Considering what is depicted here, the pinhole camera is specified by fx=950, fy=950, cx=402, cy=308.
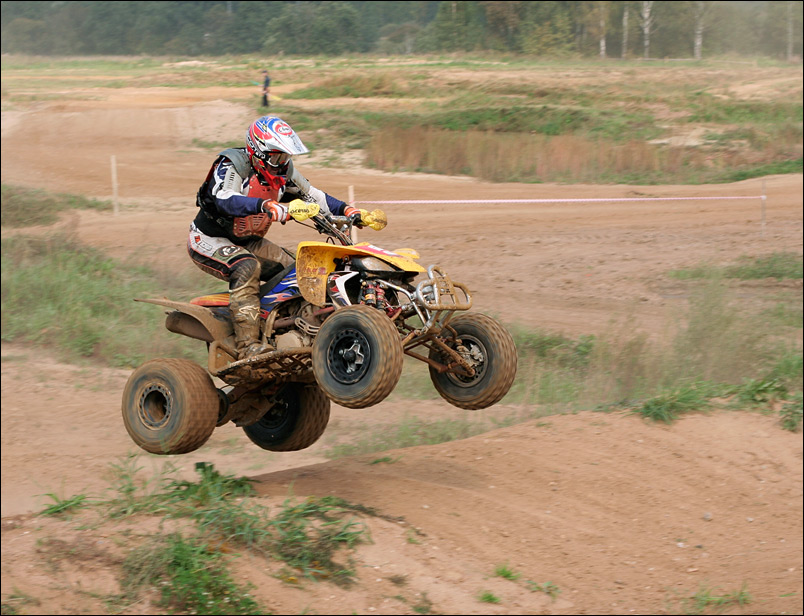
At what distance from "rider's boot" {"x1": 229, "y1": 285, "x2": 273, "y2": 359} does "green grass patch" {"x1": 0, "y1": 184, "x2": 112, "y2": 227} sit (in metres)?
14.1

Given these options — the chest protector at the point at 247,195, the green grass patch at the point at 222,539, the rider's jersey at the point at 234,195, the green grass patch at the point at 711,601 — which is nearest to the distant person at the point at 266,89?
the rider's jersey at the point at 234,195

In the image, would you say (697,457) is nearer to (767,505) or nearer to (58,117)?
(767,505)

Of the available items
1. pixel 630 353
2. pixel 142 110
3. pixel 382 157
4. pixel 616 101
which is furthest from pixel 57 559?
pixel 616 101

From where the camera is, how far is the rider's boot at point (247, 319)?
6.92m

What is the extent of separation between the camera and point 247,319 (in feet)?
22.7

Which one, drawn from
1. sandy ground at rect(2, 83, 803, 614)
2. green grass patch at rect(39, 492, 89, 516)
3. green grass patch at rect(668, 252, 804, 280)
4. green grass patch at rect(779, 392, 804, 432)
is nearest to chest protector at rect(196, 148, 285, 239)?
sandy ground at rect(2, 83, 803, 614)

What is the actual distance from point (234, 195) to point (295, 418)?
213 centimetres

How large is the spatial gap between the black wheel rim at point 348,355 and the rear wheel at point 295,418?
1.56m

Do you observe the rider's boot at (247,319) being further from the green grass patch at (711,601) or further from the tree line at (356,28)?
the tree line at (356,28)

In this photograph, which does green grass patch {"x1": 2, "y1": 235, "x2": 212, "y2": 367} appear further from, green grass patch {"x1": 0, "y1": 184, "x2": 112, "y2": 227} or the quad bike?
the quad bike

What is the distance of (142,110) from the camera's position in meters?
29.0

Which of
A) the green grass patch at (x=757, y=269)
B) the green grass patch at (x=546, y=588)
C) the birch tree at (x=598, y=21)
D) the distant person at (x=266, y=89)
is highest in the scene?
the birch tree at (x=598, y=21)

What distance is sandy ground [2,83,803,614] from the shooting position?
619cm

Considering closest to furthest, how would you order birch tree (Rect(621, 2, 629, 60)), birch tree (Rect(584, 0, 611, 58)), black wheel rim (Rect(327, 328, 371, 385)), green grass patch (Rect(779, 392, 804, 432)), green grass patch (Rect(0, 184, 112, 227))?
black wheel rim (Rect(327, 328, 371, 385)), green grass patch (Rect(779, 392, 804, 432)), green grass patch (Rect(0, 184, 112, 227)), birch tree (Rect(584, 0, 611, 58)), birch tree (Rect(621, 2, 629, 60))
